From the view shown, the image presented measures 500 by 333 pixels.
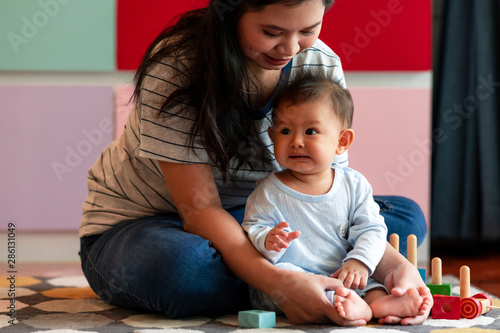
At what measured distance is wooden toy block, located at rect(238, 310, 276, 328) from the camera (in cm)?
96

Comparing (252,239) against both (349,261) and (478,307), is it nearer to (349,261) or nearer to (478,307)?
(349,261)

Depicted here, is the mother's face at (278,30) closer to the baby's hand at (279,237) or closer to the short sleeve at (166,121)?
the short sleeve at (166,121)

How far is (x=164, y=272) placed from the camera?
1.01 metres

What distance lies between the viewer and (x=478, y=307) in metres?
1.04

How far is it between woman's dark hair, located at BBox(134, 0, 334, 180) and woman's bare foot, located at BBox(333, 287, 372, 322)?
0.29 meters

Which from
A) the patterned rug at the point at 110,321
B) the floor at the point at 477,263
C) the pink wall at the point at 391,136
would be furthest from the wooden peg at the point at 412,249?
the pink wall at the point at 391,136

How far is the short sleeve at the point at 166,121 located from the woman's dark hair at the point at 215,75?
0.01 meters

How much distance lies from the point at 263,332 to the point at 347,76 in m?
1.12

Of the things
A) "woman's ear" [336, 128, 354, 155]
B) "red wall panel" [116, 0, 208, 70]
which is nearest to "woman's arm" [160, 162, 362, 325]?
"woman's ear" [336, 128, 354, 155]

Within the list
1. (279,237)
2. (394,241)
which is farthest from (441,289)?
(279,237)

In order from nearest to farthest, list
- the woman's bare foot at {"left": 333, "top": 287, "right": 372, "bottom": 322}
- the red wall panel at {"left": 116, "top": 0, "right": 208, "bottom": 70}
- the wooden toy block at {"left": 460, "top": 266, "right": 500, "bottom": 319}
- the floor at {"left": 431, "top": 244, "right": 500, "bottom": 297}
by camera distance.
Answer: the woman's bare foot at {"left": 333, "top": 287, "right": 372, "bottom": 322}
the wooden toy block at {"left": 460, "top": 266, "right": 500, "bottom": 319}
the floor at {"left": 431, "top": 244, "right": 500, "bottom": 297}
the red wall panel at {"left": 116, "top": 0, "right": 208, "bottom": 70}

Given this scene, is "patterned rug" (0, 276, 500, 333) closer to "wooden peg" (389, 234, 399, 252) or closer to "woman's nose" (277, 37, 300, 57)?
"wooden peg" (389, 234, 399, 252)

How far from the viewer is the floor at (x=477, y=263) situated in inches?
62.1

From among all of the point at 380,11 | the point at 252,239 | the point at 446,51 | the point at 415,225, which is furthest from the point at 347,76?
A: the point at 252,239
